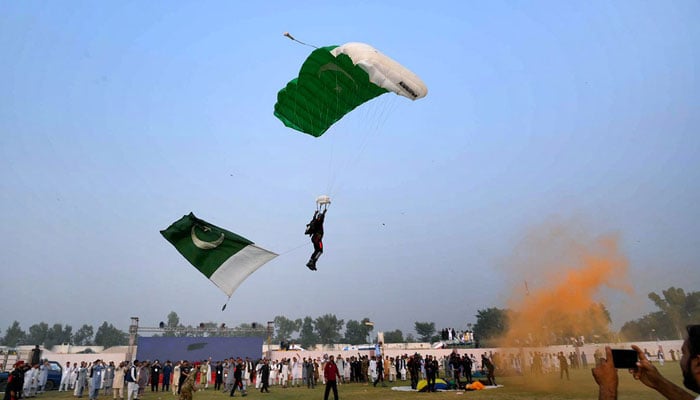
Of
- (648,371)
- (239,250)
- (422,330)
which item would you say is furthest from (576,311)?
(422,330)

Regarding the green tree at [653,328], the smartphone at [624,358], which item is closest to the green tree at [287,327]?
the green tree at [653,328]

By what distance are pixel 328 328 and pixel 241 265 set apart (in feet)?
379

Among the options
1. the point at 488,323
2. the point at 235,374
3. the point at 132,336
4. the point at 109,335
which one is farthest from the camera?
the point at 109,335

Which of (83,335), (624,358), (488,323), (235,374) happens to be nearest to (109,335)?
(83,335)

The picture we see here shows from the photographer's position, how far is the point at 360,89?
512 inches

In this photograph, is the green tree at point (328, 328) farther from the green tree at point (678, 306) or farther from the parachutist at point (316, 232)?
the parachutist at point (316, 232)

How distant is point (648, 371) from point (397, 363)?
24898mm

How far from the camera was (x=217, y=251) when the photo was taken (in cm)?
1059

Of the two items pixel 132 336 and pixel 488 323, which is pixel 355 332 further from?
pixel 132 336

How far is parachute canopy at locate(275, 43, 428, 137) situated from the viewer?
11.1 m

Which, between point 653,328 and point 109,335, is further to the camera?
point 109,335

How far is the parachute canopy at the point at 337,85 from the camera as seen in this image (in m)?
11.1

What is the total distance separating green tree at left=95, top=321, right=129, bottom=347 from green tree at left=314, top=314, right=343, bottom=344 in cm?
6454

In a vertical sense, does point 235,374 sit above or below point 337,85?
below
